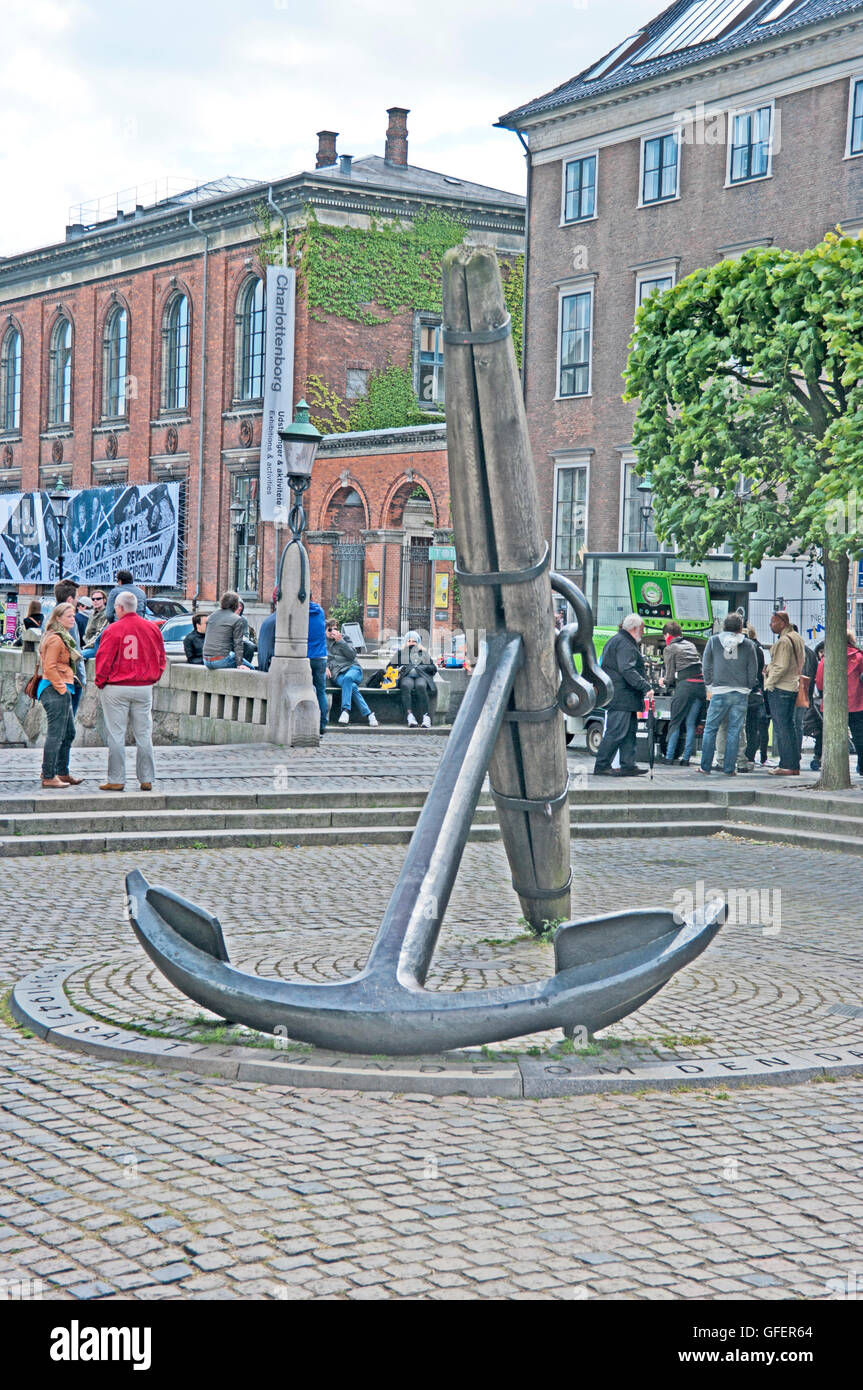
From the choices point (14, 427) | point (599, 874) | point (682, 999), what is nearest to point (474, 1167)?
point (682, 999)

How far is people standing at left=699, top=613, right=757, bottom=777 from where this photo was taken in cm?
1563

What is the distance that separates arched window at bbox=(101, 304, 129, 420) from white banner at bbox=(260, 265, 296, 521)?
32.3ft

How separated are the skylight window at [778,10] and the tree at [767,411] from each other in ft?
58.9

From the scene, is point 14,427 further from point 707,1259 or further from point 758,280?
point 707,1259

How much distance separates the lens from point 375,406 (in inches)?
1678

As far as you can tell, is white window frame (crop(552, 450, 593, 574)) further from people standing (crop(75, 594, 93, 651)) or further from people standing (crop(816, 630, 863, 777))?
people standing (crop(816, 630, 863, 777))

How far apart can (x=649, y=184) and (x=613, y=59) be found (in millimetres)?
4296

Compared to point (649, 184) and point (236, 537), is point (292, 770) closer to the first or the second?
point (649, 184)

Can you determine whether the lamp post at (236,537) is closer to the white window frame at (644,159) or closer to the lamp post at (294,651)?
the white window frame at (644,159)

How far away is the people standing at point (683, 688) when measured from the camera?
1709cm

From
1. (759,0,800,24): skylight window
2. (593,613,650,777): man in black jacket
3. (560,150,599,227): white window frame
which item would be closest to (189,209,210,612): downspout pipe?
(560,150,599,227): white window frame

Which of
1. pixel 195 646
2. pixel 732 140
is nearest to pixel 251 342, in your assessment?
pixel 732 140

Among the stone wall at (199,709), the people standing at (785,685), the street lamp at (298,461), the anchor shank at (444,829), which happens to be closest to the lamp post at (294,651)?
the street lamp at (298,461)

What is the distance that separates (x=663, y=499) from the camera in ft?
52.1
